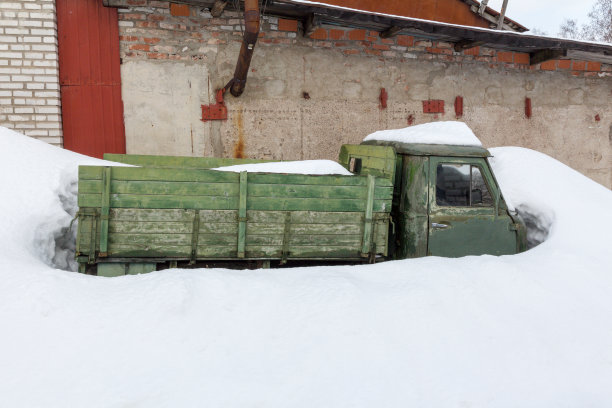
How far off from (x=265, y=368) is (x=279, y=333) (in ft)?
1.02

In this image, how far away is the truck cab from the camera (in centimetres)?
411

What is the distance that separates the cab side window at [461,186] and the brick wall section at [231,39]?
4456 millimetres

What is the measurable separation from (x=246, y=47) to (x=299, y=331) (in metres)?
5.00

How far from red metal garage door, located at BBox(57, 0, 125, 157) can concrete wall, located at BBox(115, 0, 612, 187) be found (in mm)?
182

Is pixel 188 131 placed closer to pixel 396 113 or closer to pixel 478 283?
pixel 396 113

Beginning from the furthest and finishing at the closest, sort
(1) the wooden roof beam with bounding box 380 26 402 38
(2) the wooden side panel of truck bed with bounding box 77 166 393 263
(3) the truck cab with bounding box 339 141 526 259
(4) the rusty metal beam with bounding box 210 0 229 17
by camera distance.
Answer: (1) the wooden roof beam with bounding box 380 26 402 38 → (4) the rusty metal beam with bounding box 210 0 229 17 → (3) the truck cab with bounding box 339 141 526 259 → (2) the wooden side panel of truck bed with bounding box 77 166 393 263

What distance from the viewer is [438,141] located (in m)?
4.28

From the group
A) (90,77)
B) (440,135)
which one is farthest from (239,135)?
(440,135)

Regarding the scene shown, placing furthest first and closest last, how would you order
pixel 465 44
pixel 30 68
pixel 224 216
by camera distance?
pixel 465 44 → pixel 30 68 → pixel 224 216

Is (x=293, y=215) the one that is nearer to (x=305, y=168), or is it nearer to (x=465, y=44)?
(x=305, y=168)

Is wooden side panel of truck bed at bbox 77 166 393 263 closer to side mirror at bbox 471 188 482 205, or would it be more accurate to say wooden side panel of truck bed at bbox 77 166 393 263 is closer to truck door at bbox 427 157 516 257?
truck door at bbox 427 157 516 257

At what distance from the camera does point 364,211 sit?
151 inches

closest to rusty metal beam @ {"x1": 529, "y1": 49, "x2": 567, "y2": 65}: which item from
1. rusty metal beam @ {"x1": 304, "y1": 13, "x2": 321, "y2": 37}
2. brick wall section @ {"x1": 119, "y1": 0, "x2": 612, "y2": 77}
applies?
brick wall section @ {"x1": 119, "y1": 0, "x2": 612, "y2": 77}

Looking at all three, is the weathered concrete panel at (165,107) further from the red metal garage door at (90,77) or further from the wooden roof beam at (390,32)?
the wooden roof beam at (390,32)
